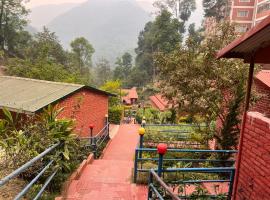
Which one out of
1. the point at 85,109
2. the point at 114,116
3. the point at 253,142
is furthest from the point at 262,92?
the point at 114,116

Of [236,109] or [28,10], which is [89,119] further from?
[28,10]

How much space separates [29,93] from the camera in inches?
442

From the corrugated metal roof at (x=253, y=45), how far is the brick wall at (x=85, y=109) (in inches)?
302

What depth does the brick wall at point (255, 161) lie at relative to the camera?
3.72 meters

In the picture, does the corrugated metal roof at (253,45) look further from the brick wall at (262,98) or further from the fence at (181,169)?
the brick wall at (262,98)

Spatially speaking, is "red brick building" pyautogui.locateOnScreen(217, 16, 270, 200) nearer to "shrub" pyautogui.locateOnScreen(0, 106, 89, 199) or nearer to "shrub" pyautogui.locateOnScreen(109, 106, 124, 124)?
"shrub" pyautogui.locateOnScreen(0, 106, 89, 199)

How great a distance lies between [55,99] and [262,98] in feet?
24.4

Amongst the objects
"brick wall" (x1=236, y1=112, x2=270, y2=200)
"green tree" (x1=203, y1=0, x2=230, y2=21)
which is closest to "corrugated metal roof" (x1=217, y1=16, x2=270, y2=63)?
"brick wall" (x1=236, y1=112, x2=270, y2=200)

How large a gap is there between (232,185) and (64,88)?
8.70 metres

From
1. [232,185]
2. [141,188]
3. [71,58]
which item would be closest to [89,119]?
[141,188]

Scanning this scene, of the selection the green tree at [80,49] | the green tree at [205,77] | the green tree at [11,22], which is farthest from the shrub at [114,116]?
the green tree at [80,49]

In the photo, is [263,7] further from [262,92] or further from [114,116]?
[262,92]

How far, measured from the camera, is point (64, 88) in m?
11.8

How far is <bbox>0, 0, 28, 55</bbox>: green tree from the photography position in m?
42.5
